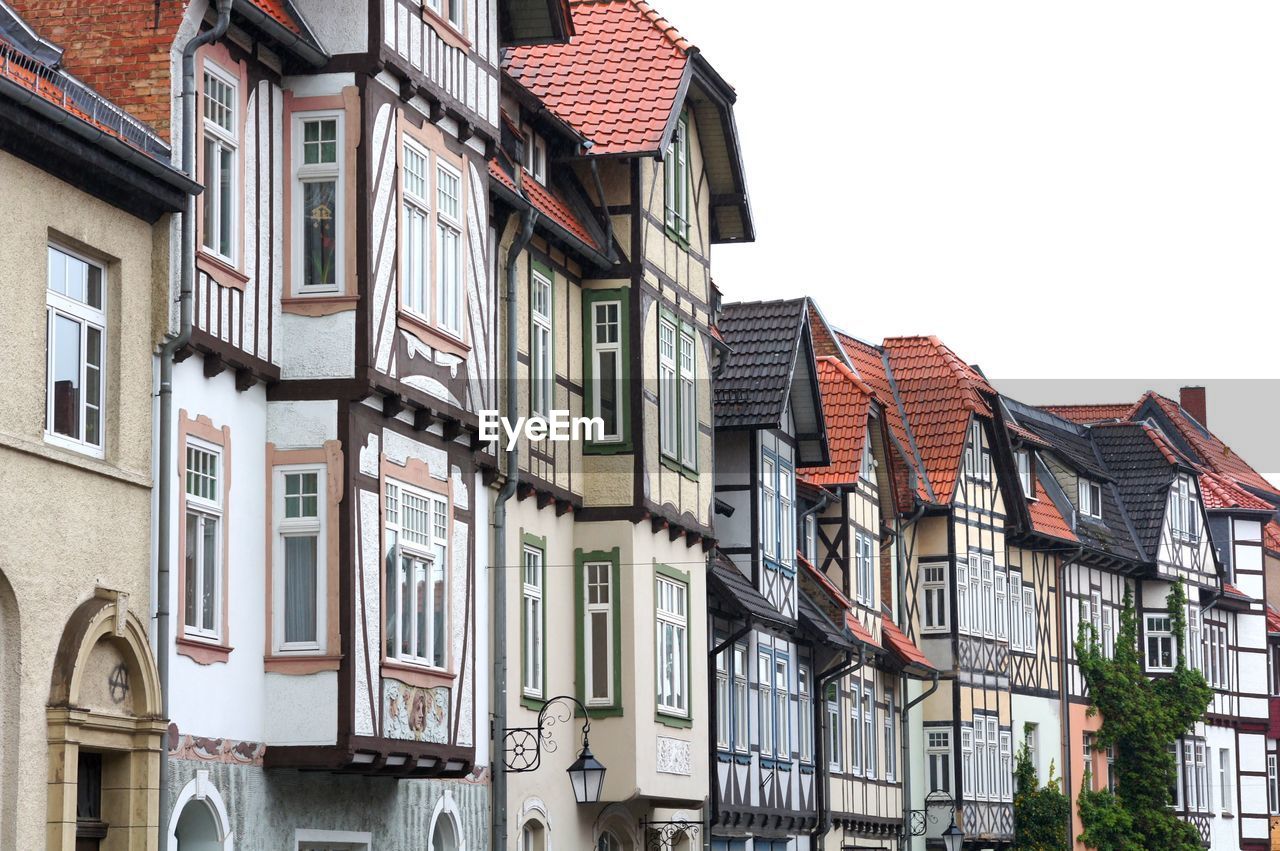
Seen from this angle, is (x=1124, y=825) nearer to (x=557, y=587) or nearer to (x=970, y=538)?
(x=970, y=538)

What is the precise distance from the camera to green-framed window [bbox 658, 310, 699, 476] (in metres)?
29.1

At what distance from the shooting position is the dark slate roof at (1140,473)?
60.8 meters

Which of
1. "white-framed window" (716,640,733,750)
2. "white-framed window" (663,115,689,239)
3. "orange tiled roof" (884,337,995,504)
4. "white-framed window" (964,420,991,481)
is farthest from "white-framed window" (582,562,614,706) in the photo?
"white-framed window" (964,420,991,481)

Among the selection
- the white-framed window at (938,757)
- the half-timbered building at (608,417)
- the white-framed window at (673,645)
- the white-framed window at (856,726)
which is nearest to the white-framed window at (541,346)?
the half-timbered building at (608,417)

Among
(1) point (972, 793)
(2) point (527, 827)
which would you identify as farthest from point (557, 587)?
(1) point (972, 793)

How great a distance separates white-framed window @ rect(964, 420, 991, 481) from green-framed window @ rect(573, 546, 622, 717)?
76.5 ft

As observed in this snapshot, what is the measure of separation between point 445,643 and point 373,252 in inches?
153

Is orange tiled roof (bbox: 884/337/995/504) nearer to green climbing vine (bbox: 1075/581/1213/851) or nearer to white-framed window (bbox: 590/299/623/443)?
green climbing vine (bbox: 1075/581/1213/851)

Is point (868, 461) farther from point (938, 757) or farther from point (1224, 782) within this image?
point (1224, 782)

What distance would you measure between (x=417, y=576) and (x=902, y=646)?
954 inches

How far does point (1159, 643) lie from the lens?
60188 mm

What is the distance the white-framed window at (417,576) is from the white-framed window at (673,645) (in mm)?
6433

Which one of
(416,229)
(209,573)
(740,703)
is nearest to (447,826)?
(209,573)

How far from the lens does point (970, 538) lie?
49812mm
